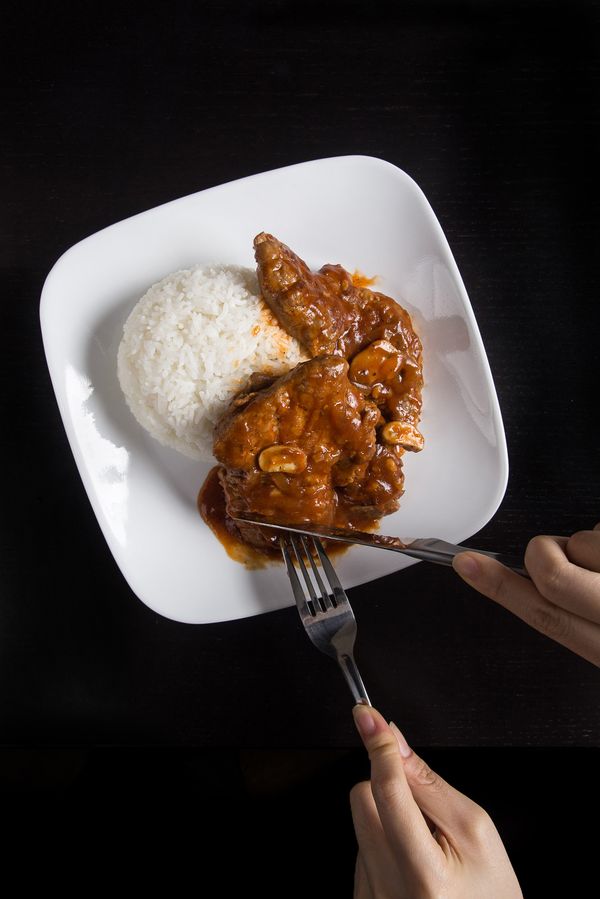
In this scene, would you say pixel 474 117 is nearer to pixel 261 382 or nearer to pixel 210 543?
pixel 261 382

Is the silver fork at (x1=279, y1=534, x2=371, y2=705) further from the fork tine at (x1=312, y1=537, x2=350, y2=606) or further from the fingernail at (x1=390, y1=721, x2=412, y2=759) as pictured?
the fingernail at (x1=390, y1=721, x2=412, y2=759)

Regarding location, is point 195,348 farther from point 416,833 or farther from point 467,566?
point 416,833

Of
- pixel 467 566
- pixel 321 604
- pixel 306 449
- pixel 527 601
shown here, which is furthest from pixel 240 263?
pixel 527 601

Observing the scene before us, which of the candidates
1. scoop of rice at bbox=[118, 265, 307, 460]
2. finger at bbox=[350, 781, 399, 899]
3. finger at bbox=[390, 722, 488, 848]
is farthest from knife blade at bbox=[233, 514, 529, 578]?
finger at bbox=[350, 781, 399, 899]

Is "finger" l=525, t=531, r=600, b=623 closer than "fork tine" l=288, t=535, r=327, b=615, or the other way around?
"finger" l=525, t=531, r=600, b=623

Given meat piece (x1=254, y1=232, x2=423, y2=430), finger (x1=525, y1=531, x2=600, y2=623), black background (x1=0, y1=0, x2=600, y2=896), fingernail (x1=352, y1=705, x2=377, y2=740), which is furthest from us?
black background (x1=0, y1=0, x2=600, y2=896)

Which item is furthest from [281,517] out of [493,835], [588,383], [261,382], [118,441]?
[588,383]

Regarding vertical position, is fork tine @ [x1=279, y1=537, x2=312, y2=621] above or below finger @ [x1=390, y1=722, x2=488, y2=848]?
above
